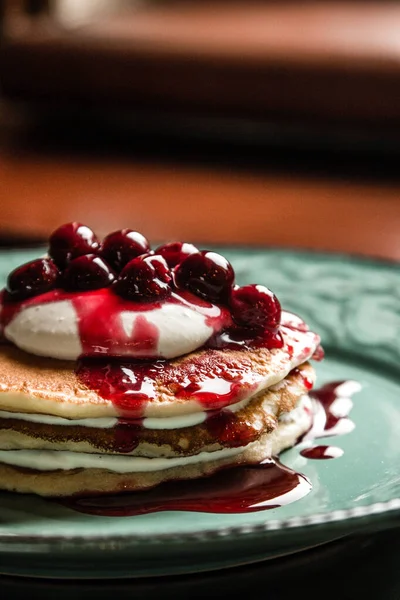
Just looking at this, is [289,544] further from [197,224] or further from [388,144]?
[388,144]

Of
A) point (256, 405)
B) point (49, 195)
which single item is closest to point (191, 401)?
point (256, 405)

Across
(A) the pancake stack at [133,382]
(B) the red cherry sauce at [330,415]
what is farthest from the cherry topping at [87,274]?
(B) the red cherry sauce at [330,415]

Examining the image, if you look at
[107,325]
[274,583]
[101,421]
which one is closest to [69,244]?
[107,325]

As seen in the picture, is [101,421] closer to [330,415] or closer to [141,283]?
[141,283]

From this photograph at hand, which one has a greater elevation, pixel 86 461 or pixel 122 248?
pixel 122 248

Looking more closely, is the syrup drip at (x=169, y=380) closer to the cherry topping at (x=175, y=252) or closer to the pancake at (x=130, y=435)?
the pancake at (x=130, y=435)
